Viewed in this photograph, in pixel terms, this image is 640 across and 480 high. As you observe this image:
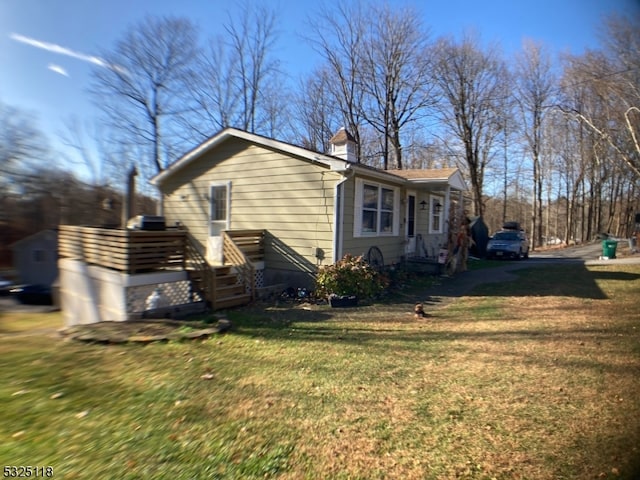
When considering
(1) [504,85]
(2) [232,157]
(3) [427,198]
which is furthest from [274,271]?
(1) [504,85]

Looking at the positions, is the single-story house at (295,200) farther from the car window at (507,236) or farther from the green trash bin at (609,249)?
the green trash bin at (609,249)

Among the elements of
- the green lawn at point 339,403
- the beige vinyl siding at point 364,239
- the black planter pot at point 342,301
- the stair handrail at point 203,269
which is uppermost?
the beige vinyl siding at point 364,239

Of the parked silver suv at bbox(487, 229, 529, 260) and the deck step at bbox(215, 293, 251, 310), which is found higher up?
the parked silver suv at bbox(487, 229, 529, 260)

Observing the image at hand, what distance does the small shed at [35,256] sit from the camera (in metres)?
17.5

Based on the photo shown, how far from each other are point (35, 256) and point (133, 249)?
15117mm

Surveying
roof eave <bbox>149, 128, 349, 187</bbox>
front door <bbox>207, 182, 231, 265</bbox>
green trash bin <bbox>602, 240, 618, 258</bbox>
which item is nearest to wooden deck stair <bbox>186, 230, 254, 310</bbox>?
front door <bbox>207, 182, 231, 265</bbox>

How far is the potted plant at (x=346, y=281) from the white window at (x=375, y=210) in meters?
1.36

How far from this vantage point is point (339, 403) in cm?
354

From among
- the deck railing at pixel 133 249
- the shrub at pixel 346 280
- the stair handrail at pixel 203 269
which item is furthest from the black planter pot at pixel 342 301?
the deck railing at pixel 133 249

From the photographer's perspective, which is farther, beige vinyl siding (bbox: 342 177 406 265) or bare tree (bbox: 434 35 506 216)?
bare tree (bbox: 434 35 506 216)

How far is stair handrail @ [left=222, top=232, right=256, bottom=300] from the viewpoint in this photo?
904cm

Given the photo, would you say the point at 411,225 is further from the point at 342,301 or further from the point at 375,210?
the point at 342,301

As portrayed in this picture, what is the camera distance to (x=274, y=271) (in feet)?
34.3

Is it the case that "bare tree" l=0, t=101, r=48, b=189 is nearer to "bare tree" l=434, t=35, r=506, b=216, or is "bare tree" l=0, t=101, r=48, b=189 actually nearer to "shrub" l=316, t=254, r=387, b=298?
"shrub" l=316, t=254, r=387, b=298
